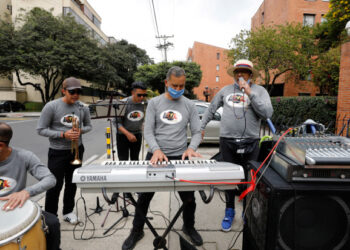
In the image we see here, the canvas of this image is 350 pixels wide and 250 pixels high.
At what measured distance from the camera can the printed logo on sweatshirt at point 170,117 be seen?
7.55 ft

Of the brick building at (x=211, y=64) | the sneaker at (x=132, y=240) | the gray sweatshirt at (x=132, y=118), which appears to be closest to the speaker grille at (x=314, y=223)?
the sneaker at (x=132, y=240)

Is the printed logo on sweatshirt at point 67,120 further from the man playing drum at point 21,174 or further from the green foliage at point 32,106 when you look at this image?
the green foliage at point 32,106

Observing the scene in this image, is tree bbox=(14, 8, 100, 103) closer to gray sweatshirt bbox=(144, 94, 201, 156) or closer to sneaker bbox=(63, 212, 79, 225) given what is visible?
sneaker bbox=(63, 212, 79, 225)

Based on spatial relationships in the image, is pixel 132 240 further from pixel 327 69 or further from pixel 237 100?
pixel 327 69

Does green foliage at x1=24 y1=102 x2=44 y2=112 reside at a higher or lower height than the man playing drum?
higher

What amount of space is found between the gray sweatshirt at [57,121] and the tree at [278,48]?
616 inches

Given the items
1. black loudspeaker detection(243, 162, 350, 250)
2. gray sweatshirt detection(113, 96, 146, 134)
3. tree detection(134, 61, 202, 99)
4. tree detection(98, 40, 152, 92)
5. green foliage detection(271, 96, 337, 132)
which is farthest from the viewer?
tree detection(134, 61, 202, 99)

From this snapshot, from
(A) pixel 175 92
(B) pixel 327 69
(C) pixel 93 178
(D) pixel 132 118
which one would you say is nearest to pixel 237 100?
(A) pixel 175 92

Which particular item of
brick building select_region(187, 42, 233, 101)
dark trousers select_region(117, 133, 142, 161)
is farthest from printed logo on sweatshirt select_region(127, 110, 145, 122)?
brick building select_region(187, 42, 233, 101)

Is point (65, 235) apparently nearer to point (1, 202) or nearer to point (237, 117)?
point (1, 202)

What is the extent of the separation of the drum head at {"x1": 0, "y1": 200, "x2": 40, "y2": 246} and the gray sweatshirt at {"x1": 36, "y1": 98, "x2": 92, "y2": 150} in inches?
46.8

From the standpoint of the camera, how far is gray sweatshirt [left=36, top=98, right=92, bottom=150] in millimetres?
2592

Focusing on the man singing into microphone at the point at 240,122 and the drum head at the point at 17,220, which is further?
the man singing into microphone at the point at 240,122

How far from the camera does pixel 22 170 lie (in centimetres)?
188
